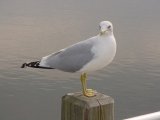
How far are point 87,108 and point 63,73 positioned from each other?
717 centimetres

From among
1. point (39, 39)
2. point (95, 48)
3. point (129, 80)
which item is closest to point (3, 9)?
point (39, 39)

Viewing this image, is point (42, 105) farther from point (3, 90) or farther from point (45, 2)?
point (45, 2)

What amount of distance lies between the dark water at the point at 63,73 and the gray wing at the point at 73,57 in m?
5.41

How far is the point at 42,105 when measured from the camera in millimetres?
7723

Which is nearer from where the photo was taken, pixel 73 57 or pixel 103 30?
pixel 103 30

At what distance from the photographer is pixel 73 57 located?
193cm

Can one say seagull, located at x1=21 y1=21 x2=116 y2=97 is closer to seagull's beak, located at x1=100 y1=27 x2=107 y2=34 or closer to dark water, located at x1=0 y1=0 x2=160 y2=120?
seagull's beak, located at x1=100 y1=27 x2=107 y2=34

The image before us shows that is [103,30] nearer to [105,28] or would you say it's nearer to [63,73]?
[105,28]

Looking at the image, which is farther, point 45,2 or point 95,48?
point 45,2

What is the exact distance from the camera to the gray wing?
1845 millimetres

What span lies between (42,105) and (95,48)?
6062 millimetres

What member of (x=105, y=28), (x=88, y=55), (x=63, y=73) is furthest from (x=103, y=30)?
(x=63, y=73)

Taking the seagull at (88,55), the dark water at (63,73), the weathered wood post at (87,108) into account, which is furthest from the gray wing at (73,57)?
the dark water at (63,73)

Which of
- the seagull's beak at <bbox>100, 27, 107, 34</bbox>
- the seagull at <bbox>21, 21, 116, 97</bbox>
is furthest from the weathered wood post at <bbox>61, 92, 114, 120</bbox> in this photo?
the seagull's beak at <bbox>100, 27, 107, 34</bbox>
